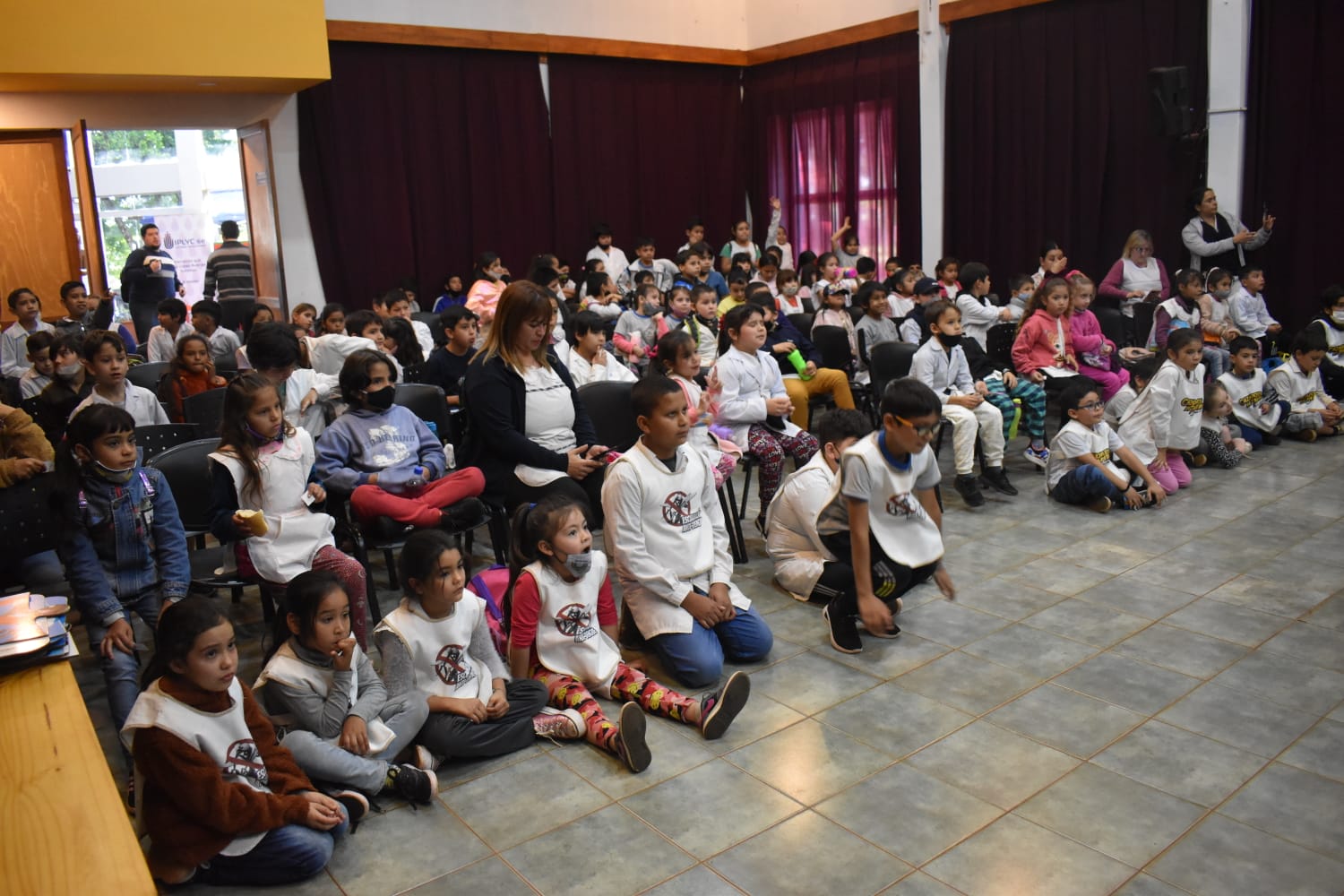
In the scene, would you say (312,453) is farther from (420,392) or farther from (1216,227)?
(1216,227)

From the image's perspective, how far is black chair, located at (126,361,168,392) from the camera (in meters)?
5.38

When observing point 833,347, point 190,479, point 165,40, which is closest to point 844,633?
point 190,479

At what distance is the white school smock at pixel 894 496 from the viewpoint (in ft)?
11.4

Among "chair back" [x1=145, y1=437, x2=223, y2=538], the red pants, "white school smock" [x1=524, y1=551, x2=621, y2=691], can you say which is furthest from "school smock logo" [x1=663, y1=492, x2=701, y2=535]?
"chair back" [x1=145, y1=437, x2=223, y2=538]

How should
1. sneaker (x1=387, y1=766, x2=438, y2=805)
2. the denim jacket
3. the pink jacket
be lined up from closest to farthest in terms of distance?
sneaker (x1=387, y1=766, x2=438, y2=805) < the denim jacket < the pink jacket

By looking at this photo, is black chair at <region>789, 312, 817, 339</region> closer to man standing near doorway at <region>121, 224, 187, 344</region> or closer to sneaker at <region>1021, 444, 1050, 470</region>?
sneaker at <region>1021, 444, 1050, 470</region>

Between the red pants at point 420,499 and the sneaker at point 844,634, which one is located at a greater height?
the red pants at point 420,499

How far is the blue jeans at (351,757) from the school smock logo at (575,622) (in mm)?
510

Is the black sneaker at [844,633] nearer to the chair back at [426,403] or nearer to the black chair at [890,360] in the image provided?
the chair back at [426,403]

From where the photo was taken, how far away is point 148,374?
5473 mm

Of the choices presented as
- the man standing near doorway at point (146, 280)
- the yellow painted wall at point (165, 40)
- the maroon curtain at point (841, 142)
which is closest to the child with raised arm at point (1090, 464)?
the maroon curtain at point (841, 142)

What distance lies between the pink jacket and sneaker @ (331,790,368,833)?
4610 millimetres

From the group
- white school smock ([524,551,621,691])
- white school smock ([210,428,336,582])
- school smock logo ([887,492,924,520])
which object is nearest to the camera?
white school smock ([524,551,621,691])

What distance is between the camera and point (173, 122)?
8.88m
